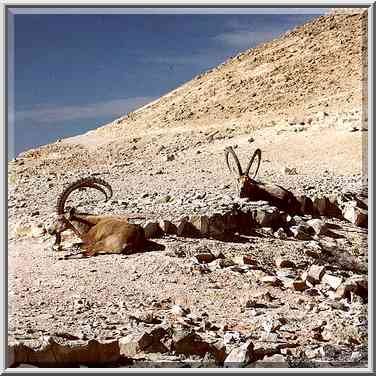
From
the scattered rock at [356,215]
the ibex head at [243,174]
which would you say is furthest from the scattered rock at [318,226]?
the ibex head at [243,174]

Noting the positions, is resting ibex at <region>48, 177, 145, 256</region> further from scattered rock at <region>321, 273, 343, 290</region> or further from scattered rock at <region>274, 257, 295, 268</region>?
scattered rock at <region>321, 273, 343, 290</region>

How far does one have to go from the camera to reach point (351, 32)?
1606 cm

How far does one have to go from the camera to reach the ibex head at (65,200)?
7534 mm

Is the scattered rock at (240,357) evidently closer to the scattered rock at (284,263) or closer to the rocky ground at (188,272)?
the rocky ground at (188,272)

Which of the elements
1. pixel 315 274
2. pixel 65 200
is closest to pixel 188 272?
pixel 315 274

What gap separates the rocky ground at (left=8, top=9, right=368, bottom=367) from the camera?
5.52m

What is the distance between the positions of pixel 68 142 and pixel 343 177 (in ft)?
10.9

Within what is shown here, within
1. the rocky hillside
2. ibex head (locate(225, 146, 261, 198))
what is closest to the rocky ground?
ibex head (locate(225, 146, 261, 198))

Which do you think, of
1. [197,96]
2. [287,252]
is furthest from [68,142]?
[197,96]

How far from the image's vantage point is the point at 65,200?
7.81m

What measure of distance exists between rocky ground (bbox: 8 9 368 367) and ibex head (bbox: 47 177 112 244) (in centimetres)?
11

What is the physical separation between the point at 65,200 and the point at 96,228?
568 millimetres

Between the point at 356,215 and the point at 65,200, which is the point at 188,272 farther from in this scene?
the point at 356,215

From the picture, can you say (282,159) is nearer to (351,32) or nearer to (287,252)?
(287,252)
